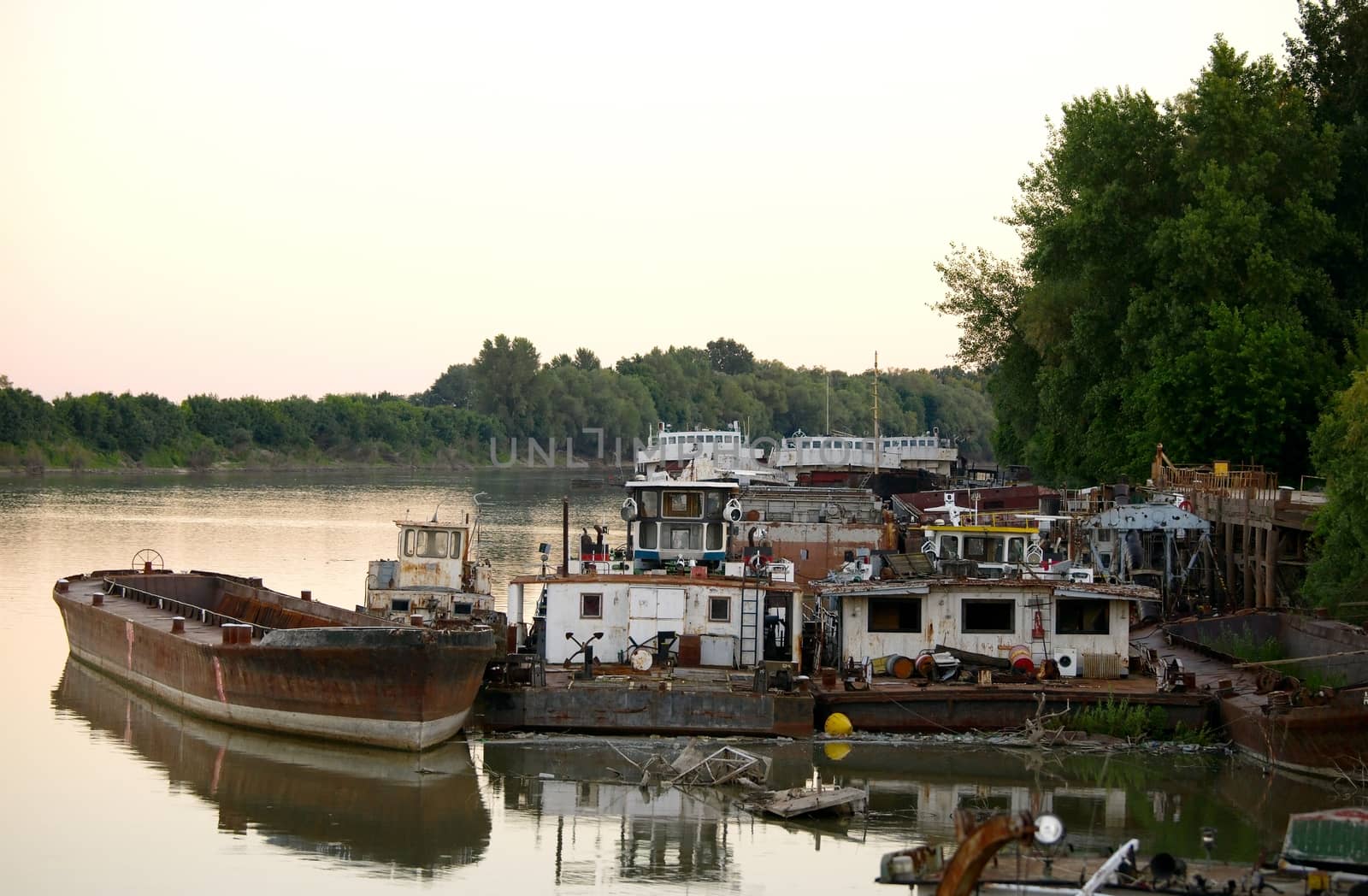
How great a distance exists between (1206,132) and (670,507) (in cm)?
2659

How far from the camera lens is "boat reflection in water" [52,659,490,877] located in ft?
72.4

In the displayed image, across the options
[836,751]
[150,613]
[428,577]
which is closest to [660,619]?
[836,751]

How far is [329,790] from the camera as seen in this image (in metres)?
24.6

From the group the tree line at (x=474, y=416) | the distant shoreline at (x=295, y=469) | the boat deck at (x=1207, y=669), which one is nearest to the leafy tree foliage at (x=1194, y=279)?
the boat deck at (x=1207, y=669)

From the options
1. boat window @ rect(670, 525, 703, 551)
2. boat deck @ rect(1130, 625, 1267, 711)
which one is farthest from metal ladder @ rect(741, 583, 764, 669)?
boat deck @ rect(1130, 625, 1267, 711)

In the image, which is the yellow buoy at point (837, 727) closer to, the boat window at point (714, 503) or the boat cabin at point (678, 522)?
the boat cabin at point (678, 522)

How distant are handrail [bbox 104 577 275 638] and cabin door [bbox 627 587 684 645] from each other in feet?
22.5

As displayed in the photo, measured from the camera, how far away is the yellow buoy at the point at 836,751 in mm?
26344

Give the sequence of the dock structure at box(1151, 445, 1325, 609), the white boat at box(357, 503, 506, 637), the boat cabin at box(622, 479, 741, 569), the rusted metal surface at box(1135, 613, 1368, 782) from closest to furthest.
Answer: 1. the rusted metal surface at box(1135, 613, 1368, 782)
2. the boat cabin at box(622, 479, 741, 569)
3. the white boat at box(357, 503, 506, 637)
4. the dock structure at box(1151, 445, 1325, 609)

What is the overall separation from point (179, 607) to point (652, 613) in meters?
12.9

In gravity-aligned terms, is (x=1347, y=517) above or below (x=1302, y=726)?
above

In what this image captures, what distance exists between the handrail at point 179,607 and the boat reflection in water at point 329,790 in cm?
226

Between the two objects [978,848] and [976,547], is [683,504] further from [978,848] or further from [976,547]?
[978,848]

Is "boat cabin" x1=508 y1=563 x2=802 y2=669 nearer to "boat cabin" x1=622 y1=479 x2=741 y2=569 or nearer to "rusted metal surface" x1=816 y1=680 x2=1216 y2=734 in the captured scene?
"rusted metal surface" x1=816 y1=680 x2=1216 y2=734
